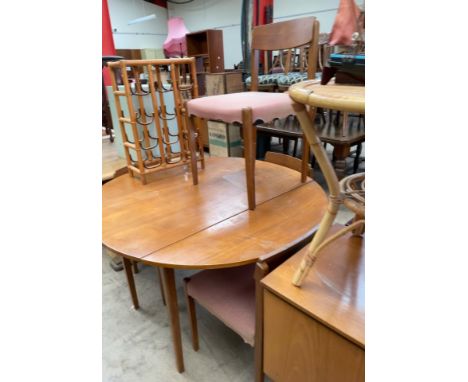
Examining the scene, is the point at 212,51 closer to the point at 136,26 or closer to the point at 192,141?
the point at 192,141

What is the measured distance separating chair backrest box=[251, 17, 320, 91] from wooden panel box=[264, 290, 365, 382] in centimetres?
117

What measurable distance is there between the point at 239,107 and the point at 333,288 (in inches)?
30.8

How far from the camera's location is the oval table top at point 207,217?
1025mm

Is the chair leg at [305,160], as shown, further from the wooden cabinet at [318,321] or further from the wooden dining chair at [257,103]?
the wooden cabinet at [318,321]

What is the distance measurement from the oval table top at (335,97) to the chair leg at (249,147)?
1.67 ft

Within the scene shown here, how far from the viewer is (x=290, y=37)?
154cm

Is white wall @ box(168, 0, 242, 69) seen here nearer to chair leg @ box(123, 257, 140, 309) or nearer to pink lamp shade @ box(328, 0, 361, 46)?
chair leg @ box(123, 257, 140, 309)

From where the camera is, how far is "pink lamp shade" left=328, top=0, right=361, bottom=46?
2.39 feet

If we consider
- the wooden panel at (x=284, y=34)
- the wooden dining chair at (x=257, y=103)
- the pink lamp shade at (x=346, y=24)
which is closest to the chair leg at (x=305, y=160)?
the wooden dining chair at (x=257, y=103)
